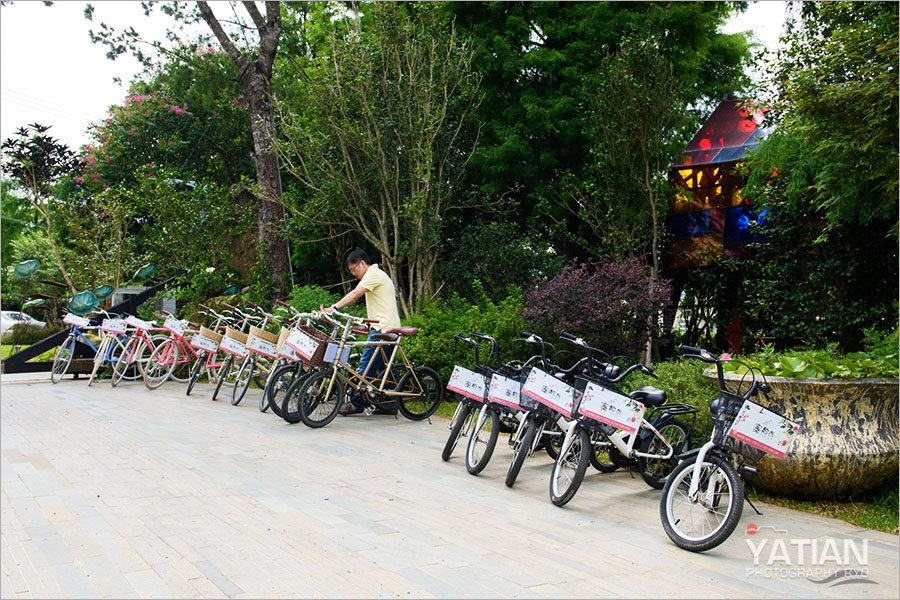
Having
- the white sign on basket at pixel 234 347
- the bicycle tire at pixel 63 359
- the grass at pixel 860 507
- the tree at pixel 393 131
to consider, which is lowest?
the bicycle tire at pixel 63 359

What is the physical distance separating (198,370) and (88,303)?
344cm

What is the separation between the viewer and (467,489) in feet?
19.1

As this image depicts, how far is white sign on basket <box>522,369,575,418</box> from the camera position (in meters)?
5.56

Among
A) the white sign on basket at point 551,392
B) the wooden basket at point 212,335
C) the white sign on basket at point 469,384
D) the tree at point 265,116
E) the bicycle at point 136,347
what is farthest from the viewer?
the tree at point 265,116

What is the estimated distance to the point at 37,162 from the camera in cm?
1720

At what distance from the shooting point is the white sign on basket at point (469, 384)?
21.3 feet

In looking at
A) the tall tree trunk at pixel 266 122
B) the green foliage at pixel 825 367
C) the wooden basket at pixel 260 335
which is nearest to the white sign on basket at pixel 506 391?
the green foliage at pixel 825 367

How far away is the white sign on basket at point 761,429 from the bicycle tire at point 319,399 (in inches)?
196

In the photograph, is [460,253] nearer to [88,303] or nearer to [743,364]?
[88,303]

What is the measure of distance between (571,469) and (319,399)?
3.80m

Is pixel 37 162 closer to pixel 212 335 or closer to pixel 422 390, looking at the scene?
pixel 212 335

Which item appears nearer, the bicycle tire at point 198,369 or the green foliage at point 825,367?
the green foliage at point 825,367

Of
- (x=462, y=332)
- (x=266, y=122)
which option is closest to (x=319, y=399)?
(x=462, y=332)

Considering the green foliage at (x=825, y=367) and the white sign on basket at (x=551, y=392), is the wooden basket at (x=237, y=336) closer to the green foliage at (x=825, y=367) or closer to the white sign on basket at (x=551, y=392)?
the white sign on basket at (x=551, y=392)
